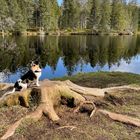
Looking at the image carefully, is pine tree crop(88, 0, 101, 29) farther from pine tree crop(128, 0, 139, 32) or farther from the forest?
pine tree crop(128, 0, 139, 32)

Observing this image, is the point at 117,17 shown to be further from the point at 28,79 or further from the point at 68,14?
the point at 28,79

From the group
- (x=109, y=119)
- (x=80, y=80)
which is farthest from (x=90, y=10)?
(x=109, y=119)

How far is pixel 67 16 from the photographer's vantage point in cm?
13812

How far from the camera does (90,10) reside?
14662cm

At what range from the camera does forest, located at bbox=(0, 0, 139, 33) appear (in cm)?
11062

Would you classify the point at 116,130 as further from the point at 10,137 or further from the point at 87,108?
the point at 10,137

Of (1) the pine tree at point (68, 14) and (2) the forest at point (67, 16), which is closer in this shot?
(2) the forest at point (67, 16)

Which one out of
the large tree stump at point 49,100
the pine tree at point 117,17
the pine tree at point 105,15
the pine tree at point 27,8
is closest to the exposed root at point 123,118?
the large tree stump at point 49,100

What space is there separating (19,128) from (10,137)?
613 millimetres

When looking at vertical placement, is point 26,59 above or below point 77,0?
below

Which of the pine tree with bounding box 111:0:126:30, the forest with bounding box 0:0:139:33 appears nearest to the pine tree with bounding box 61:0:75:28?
the forest with bounding box 0:0:139:33

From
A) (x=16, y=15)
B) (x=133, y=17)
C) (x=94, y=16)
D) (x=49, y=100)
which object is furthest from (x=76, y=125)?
(x=133, y=17)

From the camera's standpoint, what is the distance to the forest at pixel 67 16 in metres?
111

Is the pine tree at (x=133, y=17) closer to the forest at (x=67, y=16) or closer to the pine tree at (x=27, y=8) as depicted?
the forest at (x=67, y=16)
